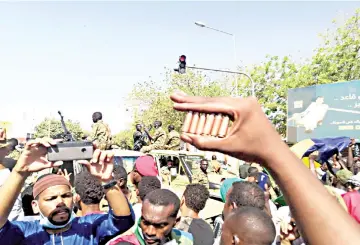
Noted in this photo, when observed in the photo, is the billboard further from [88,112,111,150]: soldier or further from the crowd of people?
the crowd of people

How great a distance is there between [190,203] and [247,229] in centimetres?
167

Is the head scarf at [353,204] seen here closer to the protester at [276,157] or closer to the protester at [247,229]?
the protester at [247,229]

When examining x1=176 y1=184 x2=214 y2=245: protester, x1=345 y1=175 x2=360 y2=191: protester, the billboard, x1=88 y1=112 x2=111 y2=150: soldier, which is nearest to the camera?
x1=176 y1=184 x2=214 y2=245: protester

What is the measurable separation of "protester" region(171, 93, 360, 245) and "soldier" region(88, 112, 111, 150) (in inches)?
276

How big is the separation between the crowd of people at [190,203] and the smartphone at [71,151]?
0.04 m

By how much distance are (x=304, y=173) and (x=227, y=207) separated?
2400mm

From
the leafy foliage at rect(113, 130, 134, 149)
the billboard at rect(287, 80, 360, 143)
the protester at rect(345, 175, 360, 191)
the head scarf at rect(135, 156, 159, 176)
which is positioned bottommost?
the leafy foliage at rect(113, 130, 134, 149)

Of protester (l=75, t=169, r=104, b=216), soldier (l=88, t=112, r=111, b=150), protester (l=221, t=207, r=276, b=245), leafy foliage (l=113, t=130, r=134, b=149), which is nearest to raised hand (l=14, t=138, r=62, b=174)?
protester (l=221, t=207, r=276, b=245)

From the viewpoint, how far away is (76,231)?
2557mm

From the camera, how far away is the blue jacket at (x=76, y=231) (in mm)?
2368

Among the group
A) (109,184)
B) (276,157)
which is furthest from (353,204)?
(276,157)

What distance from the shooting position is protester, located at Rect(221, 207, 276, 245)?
208cm

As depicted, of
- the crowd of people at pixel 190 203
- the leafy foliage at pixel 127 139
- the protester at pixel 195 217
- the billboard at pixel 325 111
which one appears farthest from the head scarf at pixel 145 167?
the leafy foliage at pixel 127 139

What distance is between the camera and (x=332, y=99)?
64.6ft
